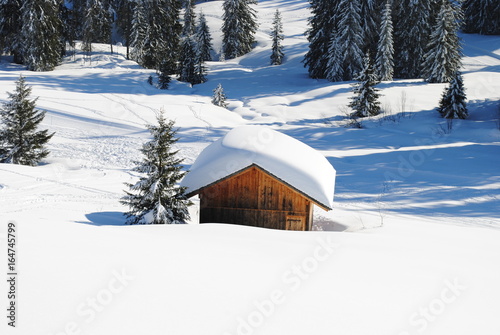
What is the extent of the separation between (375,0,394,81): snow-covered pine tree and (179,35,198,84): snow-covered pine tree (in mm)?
19505

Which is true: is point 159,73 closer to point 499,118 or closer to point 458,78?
point 458,78

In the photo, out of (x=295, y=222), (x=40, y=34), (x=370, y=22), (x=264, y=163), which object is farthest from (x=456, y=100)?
(x=40, y=34)

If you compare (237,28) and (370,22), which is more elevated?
(237,28)

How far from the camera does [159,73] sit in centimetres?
4041

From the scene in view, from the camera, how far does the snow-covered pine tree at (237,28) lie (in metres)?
57.8

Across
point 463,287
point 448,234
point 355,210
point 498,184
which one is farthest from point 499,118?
point 463,287

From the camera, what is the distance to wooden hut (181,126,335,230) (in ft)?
39.1

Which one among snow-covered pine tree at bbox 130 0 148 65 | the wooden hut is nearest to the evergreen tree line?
snow-covered pine tree at bbox 130 0 148 65

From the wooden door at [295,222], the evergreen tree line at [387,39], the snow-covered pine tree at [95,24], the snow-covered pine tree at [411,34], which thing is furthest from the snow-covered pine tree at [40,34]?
the snow-covered pine tree at [411,34]

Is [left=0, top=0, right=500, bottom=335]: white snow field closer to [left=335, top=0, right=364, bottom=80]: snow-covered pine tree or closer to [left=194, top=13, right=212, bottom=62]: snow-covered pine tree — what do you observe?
[left=335, top=0, right=364, bottom=80]: snow-covered pine tree

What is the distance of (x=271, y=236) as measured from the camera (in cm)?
807

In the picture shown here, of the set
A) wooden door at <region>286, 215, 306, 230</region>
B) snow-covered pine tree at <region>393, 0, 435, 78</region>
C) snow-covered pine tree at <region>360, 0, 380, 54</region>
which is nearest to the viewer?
wooden door at <region>286, 215, 306, 230</region>

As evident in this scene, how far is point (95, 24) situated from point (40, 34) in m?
16.6

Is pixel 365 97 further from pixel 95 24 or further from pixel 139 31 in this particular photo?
pixel 95 24
